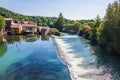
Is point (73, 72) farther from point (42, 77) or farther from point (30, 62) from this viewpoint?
point (30, 62)

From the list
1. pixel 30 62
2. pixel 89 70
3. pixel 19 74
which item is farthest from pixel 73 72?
pixel 30 62

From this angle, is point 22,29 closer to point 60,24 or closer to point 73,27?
point 73,27

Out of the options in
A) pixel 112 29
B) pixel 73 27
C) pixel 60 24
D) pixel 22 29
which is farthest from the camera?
pixel 60 24

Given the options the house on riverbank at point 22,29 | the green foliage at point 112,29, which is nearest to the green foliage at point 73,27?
the house on riverbank at point 22,29

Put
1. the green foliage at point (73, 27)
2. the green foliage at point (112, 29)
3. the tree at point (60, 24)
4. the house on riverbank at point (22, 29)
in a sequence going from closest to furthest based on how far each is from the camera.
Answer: the green foliage at point (112, 29) → the house on riverbank at point (22, 29) → the green foliage at point (73, 27) → the tree at point (60, 24)

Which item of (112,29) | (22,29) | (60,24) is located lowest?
(22,29)

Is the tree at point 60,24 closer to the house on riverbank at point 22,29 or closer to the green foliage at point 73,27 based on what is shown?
the green foliage at point 73,27

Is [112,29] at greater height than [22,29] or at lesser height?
greater

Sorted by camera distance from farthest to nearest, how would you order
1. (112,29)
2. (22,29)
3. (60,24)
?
(60,24) < (22,29) < (112,29)

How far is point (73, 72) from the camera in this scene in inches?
1075

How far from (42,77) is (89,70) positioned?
6534 millimetres

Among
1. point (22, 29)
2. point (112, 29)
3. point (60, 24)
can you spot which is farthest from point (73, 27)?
point (112, 29)

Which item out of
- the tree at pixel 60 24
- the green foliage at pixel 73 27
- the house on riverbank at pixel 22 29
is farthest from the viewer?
the tree at pixel 60 24

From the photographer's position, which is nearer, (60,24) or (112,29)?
(112,29)
